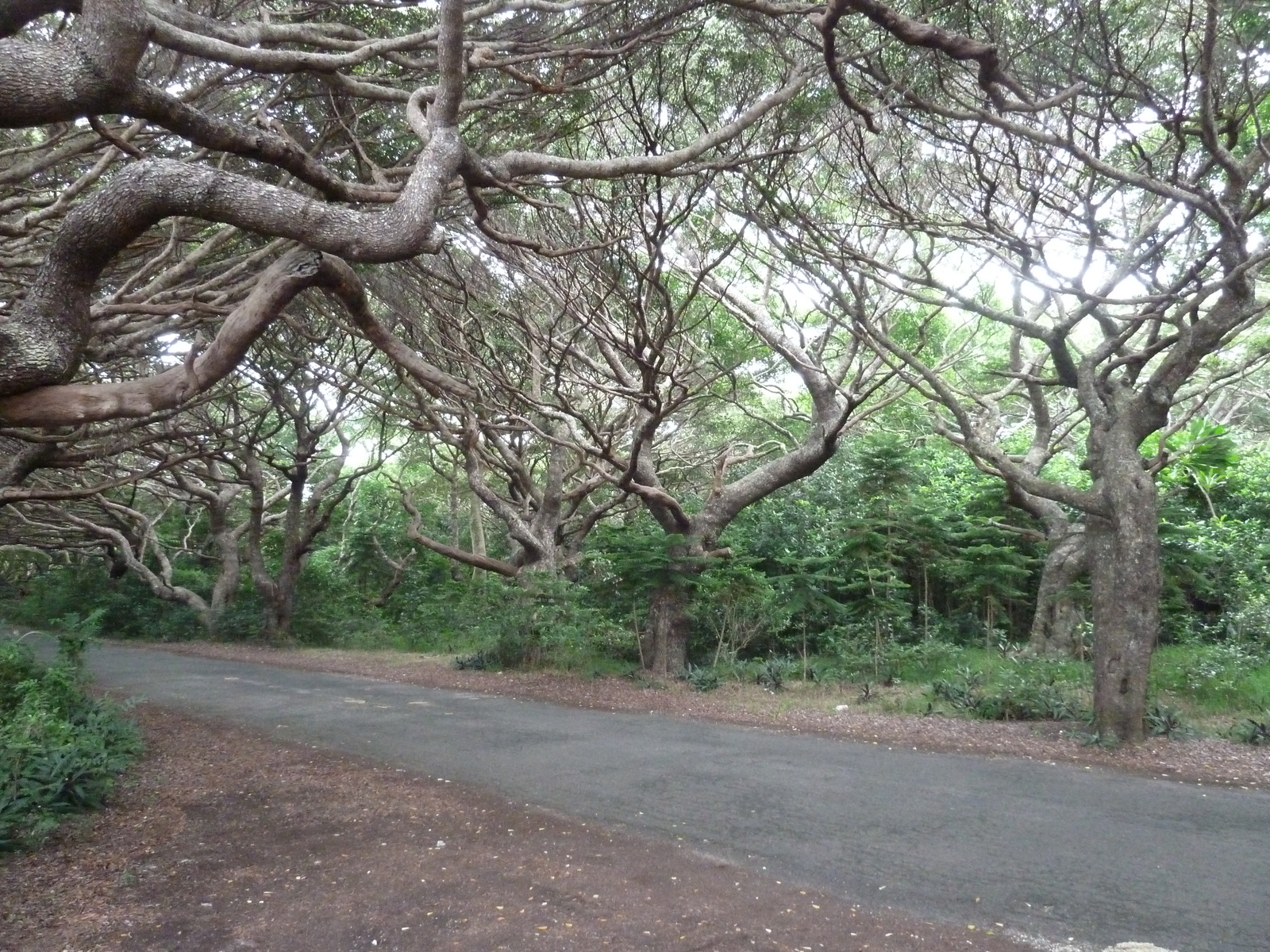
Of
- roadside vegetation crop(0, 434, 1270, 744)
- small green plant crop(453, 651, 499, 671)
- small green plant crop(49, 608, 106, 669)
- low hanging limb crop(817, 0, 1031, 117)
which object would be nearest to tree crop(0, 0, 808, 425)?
low hanging limb crop(817, 0, 1031, 117)

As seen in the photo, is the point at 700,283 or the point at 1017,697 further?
the point at 700,283

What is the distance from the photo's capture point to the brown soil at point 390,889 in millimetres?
4164

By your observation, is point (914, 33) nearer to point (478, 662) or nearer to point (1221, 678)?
point (1221, 678)

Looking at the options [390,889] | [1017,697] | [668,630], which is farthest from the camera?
[668,630]

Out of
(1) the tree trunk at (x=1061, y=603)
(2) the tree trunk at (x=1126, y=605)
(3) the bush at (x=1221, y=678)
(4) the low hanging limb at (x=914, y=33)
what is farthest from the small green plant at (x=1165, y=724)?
(4) the low hanging limb at (x=914, y=33)

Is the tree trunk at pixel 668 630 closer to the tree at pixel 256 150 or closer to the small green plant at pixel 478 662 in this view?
the small green plant at pixel 478 662

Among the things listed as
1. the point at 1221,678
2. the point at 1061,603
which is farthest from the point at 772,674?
the point at 1221,678

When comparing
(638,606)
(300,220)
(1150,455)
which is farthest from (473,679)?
(1150,455)

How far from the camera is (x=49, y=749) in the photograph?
19.3 ft

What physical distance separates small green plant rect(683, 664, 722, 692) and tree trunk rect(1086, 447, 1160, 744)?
5003 millimetres

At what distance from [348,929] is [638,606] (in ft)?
32.6

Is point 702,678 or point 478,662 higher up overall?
point 702,678

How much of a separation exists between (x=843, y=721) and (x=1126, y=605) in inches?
119

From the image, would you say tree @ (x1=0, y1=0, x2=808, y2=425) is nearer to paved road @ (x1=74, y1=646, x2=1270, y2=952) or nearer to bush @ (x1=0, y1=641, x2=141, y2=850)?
bush @ (x1=0, y1=641, x2=141, y2=850)
